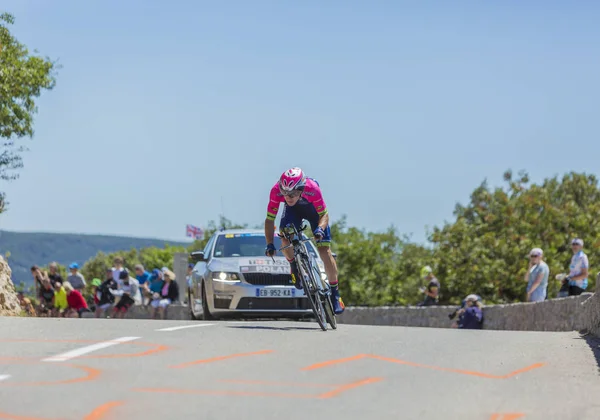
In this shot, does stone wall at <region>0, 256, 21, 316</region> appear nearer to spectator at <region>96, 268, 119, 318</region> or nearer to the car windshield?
spectator at <region>96, 268, 119, 318</region>

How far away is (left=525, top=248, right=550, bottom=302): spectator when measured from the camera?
19.0 metres

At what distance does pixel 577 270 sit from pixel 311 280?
7053 millimetres

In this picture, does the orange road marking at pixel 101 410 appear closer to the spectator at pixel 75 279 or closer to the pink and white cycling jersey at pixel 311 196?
the pink and white cycling jersey at pixel 311 196

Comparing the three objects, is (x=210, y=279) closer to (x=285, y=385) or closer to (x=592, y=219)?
(x=285, y=385)

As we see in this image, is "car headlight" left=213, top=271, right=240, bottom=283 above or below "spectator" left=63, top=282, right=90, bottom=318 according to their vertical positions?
above

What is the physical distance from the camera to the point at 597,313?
1329 cm

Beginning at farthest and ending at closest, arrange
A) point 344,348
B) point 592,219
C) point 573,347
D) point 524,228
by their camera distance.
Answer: point 592,219 < point 524,228 < point 573,347 < point 344,348

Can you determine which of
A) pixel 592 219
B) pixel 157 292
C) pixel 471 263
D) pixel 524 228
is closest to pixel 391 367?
pixel 157 292

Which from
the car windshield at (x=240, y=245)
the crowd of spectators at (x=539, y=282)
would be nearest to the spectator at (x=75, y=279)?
the car windshield at (x=240, y=245)

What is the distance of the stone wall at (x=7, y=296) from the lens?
22844mm

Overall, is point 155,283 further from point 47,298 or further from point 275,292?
point 275,292

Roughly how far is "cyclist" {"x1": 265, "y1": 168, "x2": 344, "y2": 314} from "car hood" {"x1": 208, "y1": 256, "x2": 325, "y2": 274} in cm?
370

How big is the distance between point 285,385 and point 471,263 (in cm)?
4681

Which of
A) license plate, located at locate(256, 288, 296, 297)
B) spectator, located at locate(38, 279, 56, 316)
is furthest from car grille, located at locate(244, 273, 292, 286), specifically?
spectator, located at locate(38, 279, 56, 316)
